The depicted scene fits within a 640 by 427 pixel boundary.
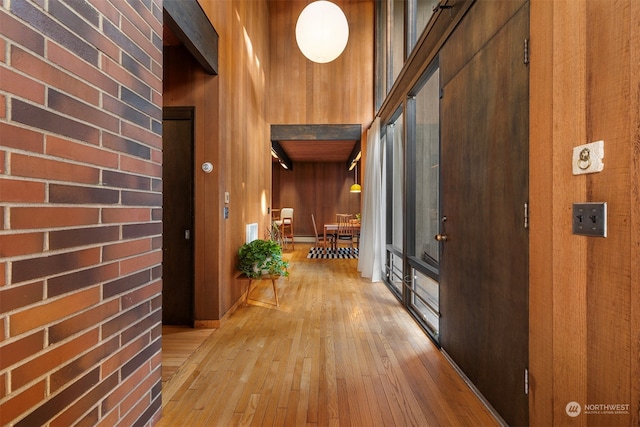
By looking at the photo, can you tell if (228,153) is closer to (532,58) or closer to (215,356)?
(215,356)

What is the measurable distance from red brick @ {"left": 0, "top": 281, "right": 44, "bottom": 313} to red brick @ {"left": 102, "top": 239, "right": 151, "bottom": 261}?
0.85ft

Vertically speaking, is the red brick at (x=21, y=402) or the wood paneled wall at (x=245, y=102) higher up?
the wood paneled wall at (x=245, y=102)

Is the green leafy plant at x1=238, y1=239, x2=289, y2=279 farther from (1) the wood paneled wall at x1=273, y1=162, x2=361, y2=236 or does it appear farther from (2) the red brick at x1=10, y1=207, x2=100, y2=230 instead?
(1) the wood paneled wall at x1=273, y1=162, x2=361, y2=236

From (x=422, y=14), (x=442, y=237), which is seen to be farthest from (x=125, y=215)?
(x=422, y=14)

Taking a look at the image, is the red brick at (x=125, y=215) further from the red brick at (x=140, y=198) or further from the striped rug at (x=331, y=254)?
the striped rug at (x=331, y=254)

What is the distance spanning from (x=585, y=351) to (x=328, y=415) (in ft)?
3.99

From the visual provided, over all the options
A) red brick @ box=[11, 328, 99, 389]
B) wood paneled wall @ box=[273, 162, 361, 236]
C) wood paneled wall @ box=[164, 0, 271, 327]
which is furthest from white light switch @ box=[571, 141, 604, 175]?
wood paneled wall @ box=[273, 162, 361, 236]

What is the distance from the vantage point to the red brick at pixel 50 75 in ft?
2.71

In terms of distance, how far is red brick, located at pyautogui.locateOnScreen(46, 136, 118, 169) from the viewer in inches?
36.3

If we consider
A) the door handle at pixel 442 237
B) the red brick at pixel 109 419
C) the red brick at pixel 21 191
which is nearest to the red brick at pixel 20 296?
the red brick at pixel 21 191

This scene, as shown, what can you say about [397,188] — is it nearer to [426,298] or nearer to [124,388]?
[426,298]

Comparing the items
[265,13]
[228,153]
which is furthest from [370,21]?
[228,153]

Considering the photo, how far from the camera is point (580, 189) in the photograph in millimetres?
1079

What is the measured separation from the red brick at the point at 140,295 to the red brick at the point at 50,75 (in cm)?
78
